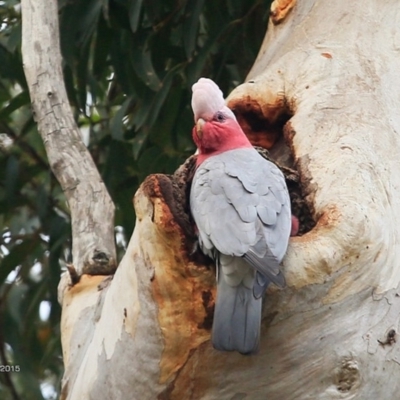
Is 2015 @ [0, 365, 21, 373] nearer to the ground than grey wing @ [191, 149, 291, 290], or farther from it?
nearer to the ground

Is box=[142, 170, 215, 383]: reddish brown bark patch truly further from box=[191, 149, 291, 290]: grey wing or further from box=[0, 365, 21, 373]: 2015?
box=[0, 365, 21, 373]: 2015

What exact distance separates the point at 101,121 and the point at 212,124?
1529mm

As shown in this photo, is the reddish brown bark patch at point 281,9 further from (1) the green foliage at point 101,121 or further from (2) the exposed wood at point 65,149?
(2) the exposed wood at point 65,149

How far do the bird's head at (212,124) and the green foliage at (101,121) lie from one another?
2.66 feet

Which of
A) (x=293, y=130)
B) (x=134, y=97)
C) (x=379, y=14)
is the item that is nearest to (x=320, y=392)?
(x=293, y=130)

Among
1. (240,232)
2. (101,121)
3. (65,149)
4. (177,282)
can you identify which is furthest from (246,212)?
(101,121)

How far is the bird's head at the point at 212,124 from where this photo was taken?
82.1 inches

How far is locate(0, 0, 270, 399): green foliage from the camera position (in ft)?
9.89

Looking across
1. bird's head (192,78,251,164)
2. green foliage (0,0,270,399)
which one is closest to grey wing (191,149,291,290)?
bird's head (192,78,251,164)

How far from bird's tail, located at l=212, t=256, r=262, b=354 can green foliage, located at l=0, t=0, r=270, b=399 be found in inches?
53.5

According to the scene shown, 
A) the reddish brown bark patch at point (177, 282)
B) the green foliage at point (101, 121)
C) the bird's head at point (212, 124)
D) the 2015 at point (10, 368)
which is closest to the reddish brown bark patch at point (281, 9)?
the green foliage at point (101, 121)

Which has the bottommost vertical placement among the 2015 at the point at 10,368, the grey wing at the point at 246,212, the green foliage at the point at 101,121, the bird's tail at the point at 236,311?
the 2015 at the point at 10,368

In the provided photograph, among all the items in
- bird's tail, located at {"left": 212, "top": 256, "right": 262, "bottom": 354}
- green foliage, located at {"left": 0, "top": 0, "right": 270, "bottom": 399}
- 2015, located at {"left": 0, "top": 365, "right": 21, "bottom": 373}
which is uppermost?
bird's tail, located at {"left": 212, "top": 256, "right": 262, "bottom": 354}

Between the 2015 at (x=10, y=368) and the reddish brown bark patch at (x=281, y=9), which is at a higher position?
the reddish brown bark patch at (x=281, y=9)
